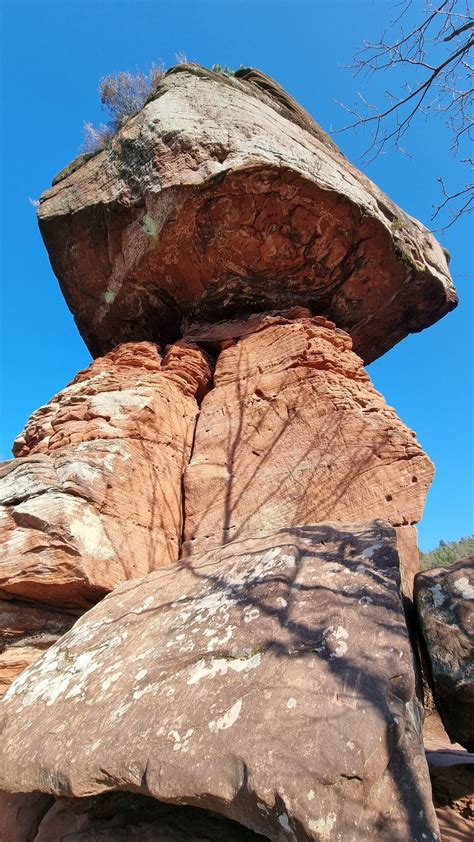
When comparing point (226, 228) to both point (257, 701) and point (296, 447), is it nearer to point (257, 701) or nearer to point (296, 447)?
point (296, 447)

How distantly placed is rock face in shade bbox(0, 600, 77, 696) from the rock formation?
0.05 ft

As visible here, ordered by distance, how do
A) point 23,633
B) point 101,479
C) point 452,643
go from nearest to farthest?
point 452,643, point 23,633, point 101,479

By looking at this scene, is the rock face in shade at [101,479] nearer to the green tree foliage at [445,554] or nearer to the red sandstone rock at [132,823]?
the red sandstone rock at [132,823]

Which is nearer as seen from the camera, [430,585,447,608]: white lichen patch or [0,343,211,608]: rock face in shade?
[430,585,447,608]: white lichen patch

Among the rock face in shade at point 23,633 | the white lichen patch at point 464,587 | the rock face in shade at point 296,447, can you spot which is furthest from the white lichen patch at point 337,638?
the rock face in shade at point 23,633

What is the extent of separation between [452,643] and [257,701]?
114cm

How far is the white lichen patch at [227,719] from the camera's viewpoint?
1.94 meters

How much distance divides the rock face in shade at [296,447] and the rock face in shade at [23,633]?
131 cm

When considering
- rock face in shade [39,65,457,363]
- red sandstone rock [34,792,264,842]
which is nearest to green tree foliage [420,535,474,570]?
rock face in shade [39,65,457,363]

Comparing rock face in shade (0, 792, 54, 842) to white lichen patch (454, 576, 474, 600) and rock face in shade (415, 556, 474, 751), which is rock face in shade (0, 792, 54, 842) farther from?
white lichen patch (454, 576, 474, 600)

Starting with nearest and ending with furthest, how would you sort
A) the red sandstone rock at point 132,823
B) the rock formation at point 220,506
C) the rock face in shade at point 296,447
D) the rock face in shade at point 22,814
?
the rock formation at point 220,506 → the red sandstone rock at point 132,823 → the rock face in shade at point 22,814 → the rock face in shade at point 296,447

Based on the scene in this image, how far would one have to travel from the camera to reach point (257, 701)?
1984 mm

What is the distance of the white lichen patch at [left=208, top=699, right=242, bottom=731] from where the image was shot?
1.94m

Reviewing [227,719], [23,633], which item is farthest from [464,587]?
[23,633]
